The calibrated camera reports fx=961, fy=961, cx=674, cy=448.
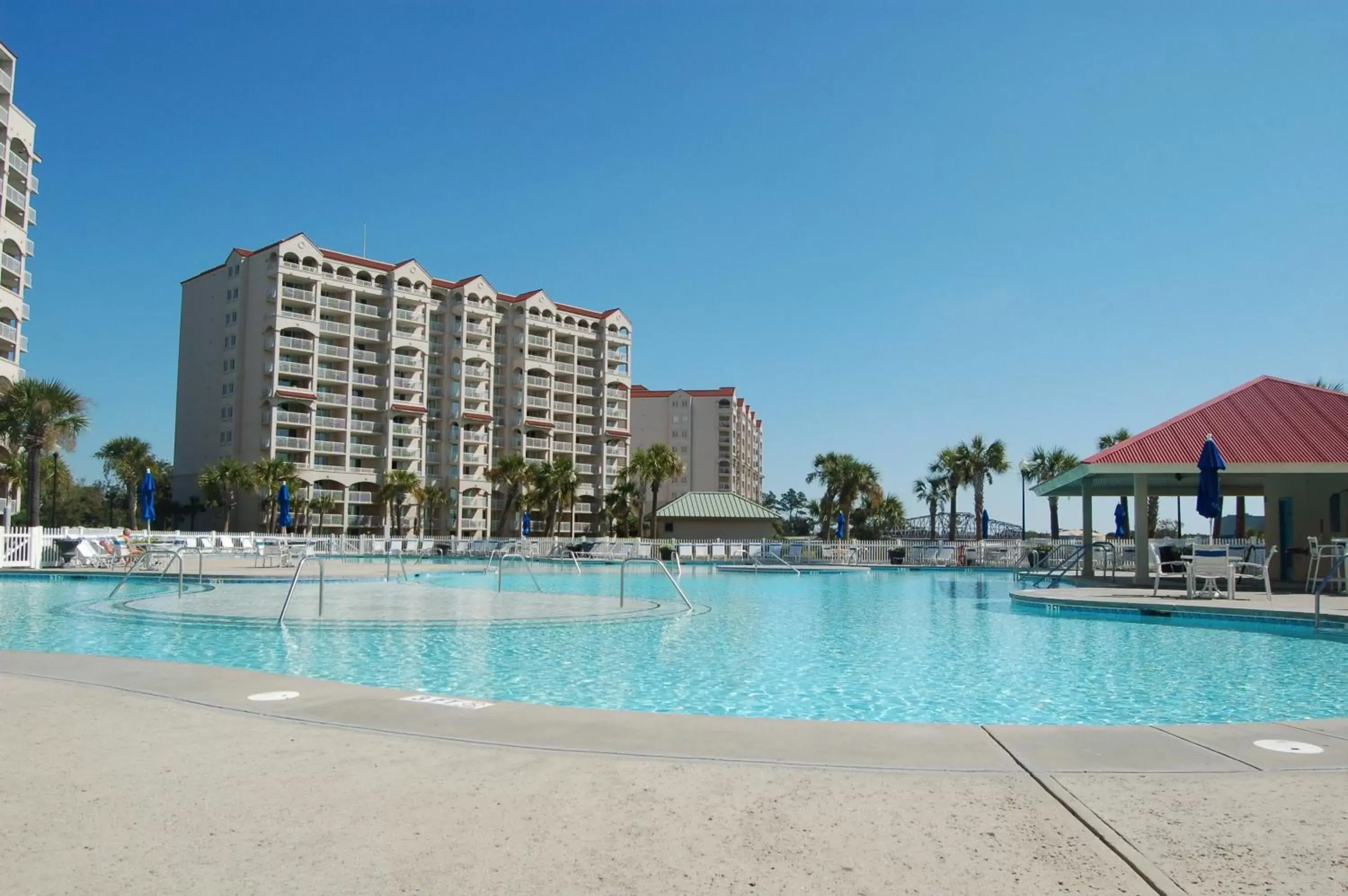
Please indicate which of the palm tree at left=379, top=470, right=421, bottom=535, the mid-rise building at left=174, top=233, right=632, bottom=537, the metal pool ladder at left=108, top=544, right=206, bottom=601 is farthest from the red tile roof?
the mid-rise building at left=174, top=233, right=632, bottom=537

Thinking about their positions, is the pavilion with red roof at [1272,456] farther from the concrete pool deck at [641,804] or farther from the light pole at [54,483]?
the light pole at [54,483]

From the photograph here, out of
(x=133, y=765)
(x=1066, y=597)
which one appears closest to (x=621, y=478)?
(x=1066, y=597)

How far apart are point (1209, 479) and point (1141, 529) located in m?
4.11

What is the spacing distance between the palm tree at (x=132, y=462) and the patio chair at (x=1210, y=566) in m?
68.6

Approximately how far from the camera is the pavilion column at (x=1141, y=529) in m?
21.8

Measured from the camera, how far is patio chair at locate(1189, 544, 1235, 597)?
16875 mm

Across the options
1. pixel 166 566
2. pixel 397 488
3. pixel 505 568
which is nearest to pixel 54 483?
pixel 397 488

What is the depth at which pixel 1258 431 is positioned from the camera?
861 inches

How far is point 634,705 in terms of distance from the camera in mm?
8633

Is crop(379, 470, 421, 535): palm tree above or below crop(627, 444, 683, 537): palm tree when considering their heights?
below

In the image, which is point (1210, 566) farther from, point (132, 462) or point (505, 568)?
point (132, 462)

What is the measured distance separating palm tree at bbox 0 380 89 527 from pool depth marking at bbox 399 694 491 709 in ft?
110

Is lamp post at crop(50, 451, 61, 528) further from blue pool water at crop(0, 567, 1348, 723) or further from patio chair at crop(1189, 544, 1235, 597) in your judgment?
patio chair at crop(1189, 544, 1235, 597)

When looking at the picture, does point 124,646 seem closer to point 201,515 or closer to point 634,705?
point 634,705
